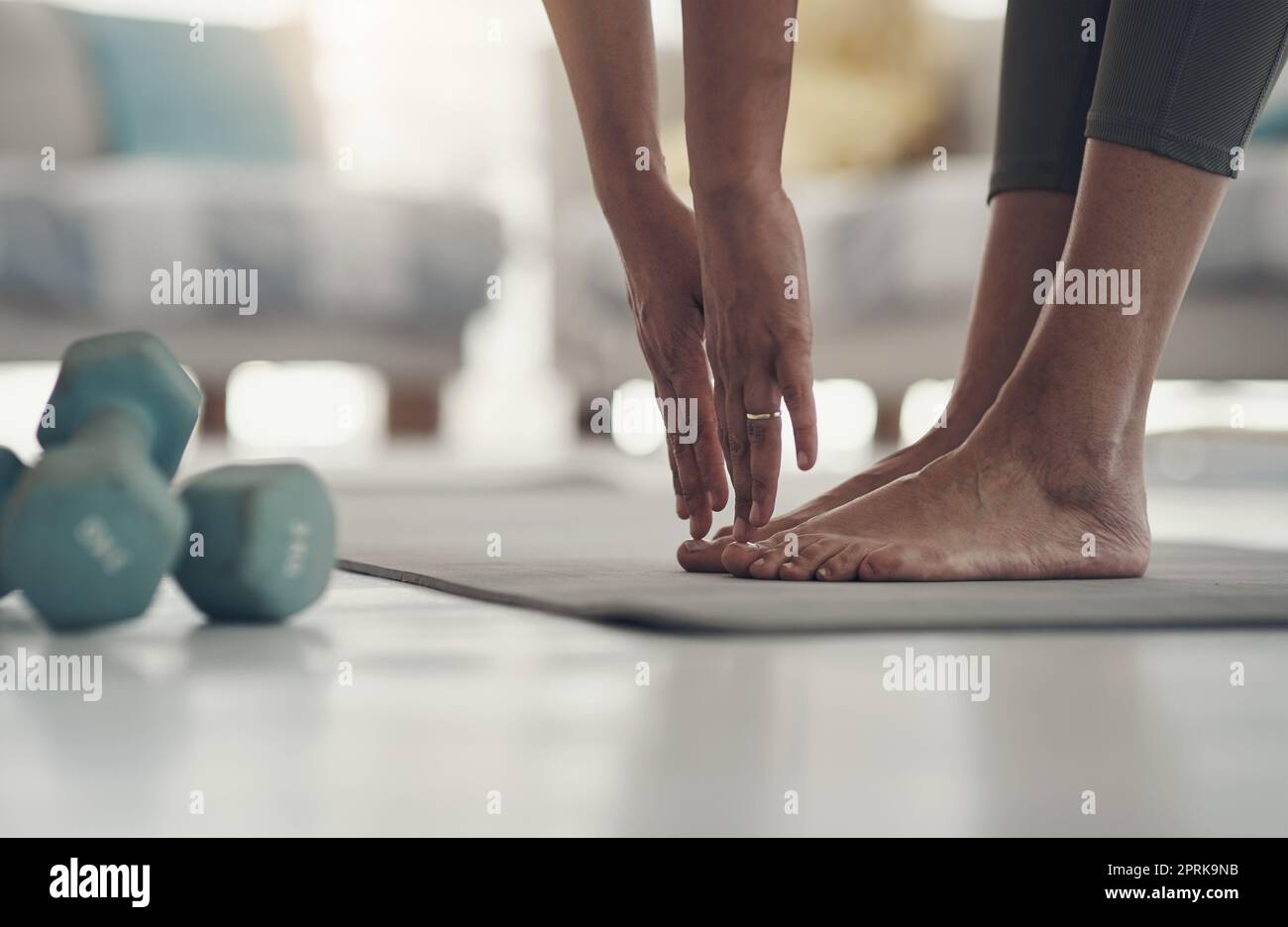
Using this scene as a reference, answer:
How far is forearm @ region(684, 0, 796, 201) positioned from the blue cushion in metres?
3.13

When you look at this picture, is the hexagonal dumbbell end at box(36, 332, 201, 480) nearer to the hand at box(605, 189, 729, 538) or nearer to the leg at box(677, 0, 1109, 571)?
the hand at box(605, 189, 729, 538)

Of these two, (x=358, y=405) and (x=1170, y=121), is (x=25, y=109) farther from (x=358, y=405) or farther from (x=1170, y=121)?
(x=1170, y=121)

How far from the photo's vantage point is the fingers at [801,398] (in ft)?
3.54

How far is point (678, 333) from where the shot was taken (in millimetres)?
1222

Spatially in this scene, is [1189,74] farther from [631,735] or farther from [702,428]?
[631,735]

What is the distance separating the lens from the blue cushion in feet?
12.9

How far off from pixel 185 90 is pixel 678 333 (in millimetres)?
3153

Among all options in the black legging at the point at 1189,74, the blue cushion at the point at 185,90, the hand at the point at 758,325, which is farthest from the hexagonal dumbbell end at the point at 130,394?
the blue cushion at the point at 185,90

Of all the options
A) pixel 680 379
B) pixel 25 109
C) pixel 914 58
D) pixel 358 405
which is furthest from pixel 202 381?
pixel 680 379

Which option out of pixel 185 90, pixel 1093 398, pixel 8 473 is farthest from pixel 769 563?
pixel 185 90

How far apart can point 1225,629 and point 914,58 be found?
3.40 meters

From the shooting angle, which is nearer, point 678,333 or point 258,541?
point 258,541

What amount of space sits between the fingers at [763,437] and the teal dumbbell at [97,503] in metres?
0.41

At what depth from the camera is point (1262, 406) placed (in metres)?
4.38
